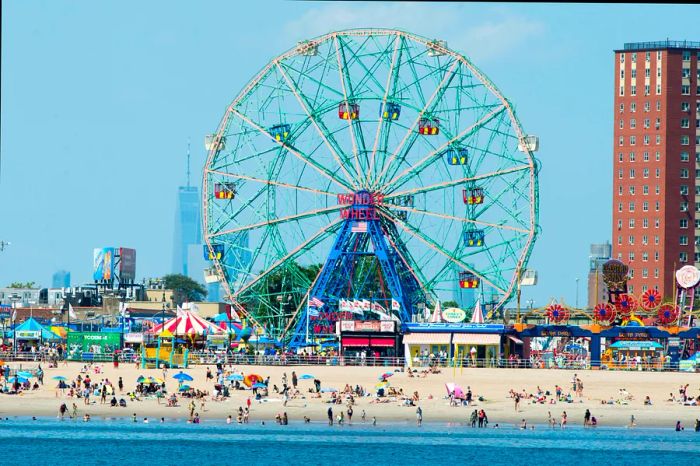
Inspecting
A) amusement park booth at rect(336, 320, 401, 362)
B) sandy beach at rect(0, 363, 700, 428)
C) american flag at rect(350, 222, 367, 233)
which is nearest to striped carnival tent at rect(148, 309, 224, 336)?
sandy beach at rect(0, 363, 700, 428)

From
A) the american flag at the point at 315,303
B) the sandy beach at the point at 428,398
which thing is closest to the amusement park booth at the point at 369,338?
the american flag at the point at 315,303

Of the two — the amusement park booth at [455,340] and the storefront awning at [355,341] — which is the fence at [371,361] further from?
the storefront awning at [355,341]

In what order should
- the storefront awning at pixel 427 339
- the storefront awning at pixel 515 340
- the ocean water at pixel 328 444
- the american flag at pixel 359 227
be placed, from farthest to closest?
the american flag at pixel 359 227 → the storefront awning at pixel 515 340 → the storefront awning at pixel 427 339 → the ocean water at pixel 328 444

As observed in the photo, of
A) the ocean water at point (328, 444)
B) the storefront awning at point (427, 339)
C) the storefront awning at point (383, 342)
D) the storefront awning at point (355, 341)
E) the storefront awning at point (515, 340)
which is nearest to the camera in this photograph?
the ocean water at point (328, 444)

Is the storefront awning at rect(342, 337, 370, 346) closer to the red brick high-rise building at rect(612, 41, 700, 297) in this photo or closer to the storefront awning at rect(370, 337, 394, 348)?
the storefront awning at rect(370, 337, 394, 348)

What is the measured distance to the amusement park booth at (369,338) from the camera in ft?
273

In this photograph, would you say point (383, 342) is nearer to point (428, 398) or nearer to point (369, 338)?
point (369, 338)

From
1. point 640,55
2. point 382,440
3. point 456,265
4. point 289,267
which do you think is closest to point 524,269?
point 456,265

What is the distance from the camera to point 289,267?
88625 millimetres

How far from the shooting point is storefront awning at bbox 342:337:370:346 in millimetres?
83750

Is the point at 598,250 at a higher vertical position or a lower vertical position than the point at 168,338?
higher

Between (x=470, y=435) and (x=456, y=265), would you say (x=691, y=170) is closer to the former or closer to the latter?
(x=456, y=265)

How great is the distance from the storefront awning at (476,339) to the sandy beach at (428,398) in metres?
5.56

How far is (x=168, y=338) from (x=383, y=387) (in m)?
25.4
